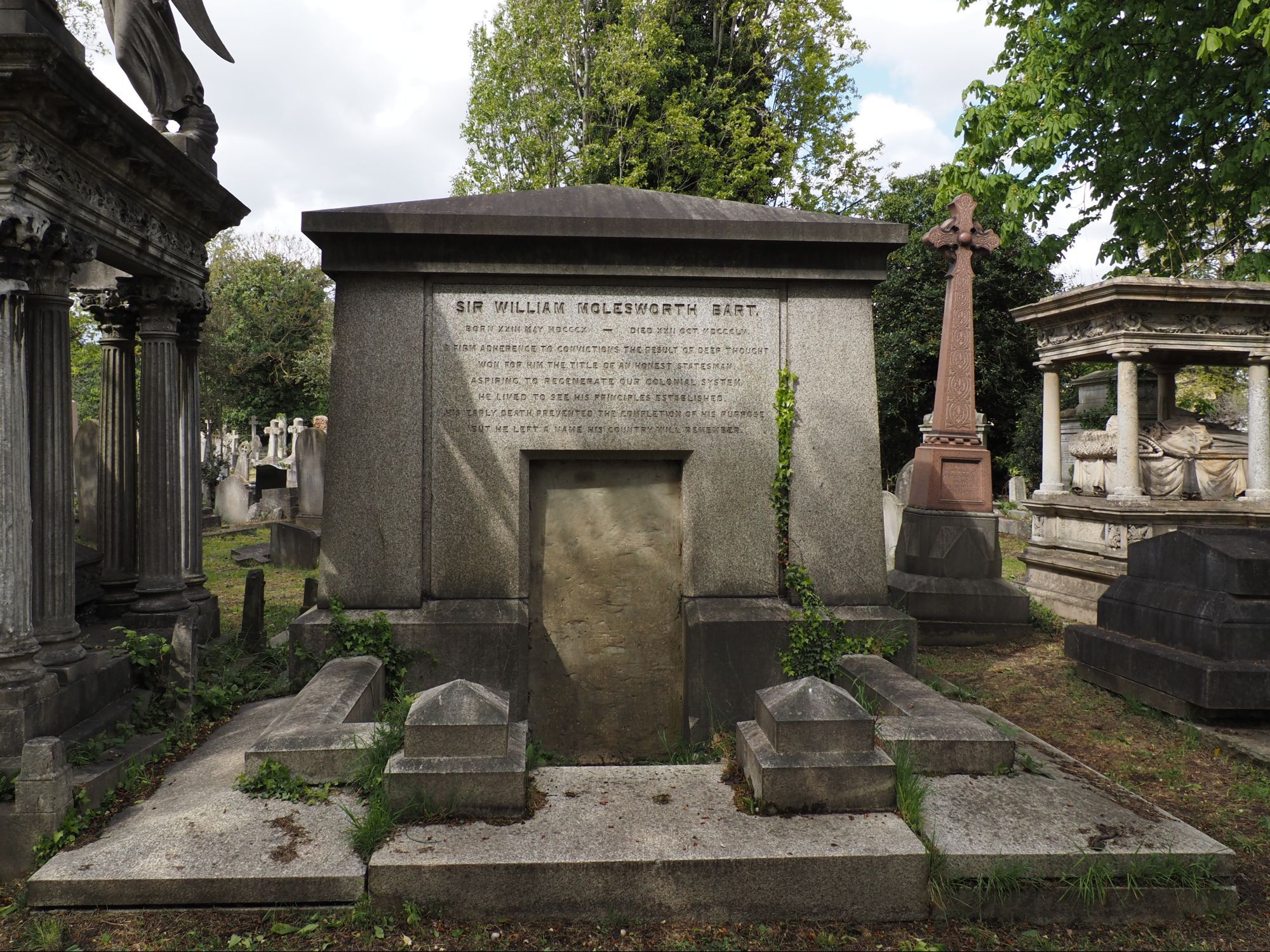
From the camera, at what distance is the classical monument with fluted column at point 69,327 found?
3838mm

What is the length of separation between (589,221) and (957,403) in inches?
250

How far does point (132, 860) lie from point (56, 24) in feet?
15.3

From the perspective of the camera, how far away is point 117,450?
6.63 m

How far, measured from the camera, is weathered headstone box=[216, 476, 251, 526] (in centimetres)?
1836

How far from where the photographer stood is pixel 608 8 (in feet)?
71.2

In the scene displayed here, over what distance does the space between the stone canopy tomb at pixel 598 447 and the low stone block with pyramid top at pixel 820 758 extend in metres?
1.70

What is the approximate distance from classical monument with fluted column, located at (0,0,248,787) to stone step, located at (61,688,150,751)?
5cm

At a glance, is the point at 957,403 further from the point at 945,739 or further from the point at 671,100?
the point at 671,100

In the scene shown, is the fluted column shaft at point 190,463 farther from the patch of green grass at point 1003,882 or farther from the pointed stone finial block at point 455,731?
the patch of green grass at point 1003,882

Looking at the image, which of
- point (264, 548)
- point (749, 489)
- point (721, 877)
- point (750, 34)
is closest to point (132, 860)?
point (721, 877)

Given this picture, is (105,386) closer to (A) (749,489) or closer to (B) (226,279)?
(A) (749,489)

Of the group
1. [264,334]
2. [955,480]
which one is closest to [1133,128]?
[955,480]

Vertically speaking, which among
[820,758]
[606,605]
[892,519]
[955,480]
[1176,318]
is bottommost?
[820,758]

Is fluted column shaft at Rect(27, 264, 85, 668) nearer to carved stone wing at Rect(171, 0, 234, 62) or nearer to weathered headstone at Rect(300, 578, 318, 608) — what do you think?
weathered headstone at Rect(300, 578, 318, 608)
